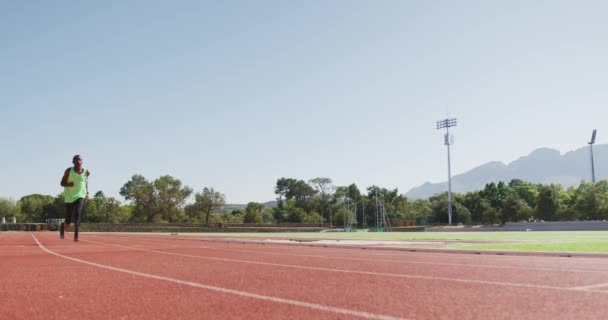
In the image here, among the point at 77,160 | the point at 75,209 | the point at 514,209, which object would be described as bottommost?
the point at 514,209

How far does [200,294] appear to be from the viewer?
170 inches

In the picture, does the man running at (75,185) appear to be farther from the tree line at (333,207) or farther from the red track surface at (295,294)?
the tree line at (333,207)

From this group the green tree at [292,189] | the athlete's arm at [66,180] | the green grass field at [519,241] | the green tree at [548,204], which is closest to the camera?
the athlete's arm at [66,180]

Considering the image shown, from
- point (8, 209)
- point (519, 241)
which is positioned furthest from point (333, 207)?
point (519, 241)

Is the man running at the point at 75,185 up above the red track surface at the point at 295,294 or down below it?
above

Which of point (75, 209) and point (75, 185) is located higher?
point (75, 185)

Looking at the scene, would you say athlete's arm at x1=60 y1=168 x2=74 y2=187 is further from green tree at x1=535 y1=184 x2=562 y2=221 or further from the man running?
green tree at x1=535 y1=184 x2=562 y2=221

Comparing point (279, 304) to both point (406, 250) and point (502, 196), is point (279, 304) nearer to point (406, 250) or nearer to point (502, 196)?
point (406, 250)

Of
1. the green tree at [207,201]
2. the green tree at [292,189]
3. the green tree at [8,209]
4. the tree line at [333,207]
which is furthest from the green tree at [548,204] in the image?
the green tree at [8,209]

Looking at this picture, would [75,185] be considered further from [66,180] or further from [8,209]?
[8,209]

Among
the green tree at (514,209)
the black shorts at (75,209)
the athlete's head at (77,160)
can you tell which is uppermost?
the athlete's head at (77,160)

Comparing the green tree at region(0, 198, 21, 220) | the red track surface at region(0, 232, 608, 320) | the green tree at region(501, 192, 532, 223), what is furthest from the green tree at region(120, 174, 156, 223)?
the red track surface at region(0, 232, 608, 320)

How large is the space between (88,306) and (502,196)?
12935 cm

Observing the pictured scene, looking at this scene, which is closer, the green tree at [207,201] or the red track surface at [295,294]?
the red track surface at [295,294]
